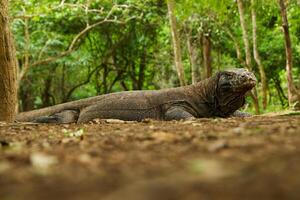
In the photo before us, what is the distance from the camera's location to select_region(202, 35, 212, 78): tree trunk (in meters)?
14.5

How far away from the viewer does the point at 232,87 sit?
773cm

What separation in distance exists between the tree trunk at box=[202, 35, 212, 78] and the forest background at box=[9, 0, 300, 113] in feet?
0.17

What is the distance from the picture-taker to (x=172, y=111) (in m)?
7.90

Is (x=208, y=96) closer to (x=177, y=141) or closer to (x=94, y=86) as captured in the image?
(x=177, y=141)

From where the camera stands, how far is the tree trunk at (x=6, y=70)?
272 inches

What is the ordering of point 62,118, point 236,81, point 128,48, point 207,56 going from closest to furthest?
point 236,81, point 62,118, point 207,56, point 128,48

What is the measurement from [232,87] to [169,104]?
1.07 m

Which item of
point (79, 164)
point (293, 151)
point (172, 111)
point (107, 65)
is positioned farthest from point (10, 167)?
point (107, 65)

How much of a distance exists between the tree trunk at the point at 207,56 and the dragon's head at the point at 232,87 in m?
6.26

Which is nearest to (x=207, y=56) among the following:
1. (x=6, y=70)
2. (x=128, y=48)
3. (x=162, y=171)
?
(x=128, y=48)

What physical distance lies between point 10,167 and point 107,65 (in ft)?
64.5

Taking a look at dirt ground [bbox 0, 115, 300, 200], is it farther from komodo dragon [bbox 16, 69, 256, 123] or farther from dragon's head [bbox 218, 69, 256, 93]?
komodo dragon [bbox 16, 69, 256, 123]

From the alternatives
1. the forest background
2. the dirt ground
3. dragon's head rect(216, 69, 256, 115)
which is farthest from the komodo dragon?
the forest background

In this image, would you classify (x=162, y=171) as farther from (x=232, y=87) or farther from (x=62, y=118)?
(x=62, y=118)
